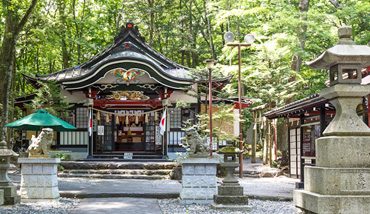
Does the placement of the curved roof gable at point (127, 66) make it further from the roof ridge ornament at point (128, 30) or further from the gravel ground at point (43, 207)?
the gravel ground at point (43, 207)

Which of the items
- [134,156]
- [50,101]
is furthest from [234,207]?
[50,101]

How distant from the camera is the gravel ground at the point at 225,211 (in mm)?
9875

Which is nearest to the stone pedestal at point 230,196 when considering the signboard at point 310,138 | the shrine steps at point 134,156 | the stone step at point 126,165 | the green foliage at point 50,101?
the signboard at point 310,138

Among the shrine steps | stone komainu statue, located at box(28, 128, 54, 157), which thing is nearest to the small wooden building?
the shrine steps

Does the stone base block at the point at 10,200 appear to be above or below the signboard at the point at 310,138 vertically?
below

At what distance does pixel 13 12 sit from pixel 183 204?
11967 millimetres

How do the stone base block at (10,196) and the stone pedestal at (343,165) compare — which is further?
the stone base block at (10,196)

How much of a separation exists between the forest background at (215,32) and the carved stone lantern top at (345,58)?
12.1 meters

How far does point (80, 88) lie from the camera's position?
20.6m

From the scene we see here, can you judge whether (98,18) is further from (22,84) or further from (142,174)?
(142,174)

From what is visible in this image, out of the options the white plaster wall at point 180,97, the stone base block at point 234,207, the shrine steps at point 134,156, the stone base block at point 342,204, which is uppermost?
the white plaster wall at point 180,97

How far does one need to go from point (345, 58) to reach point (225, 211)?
17.4ft

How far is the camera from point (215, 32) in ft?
110

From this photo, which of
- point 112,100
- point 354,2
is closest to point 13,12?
point 112,100
